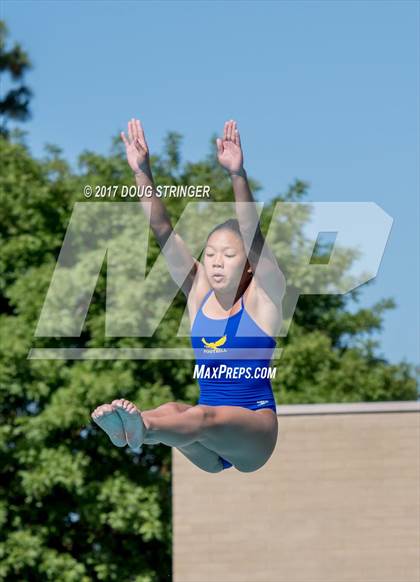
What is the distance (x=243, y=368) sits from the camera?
6426 mm

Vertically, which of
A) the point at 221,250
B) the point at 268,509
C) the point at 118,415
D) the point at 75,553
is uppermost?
the point at 75,553

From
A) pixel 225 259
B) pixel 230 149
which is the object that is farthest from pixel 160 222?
pixel 230 149

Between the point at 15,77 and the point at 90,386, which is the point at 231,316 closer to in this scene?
the point at 90,386

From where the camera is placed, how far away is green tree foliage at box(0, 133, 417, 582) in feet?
50.4

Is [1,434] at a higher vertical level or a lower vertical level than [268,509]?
higher

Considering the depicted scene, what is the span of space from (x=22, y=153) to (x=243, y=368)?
11.3 m

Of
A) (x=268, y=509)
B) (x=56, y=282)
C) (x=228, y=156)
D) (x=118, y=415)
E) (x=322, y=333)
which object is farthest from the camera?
Result: (x=322, y=333)

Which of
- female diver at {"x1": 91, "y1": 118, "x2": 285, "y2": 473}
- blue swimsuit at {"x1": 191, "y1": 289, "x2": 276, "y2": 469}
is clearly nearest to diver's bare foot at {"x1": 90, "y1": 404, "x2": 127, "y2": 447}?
female diver at {"x1": 91, "y1": 118, "x2": 285, "y2": 473}

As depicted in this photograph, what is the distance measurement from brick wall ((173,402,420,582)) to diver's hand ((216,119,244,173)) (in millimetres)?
7203

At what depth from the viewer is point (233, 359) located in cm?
643

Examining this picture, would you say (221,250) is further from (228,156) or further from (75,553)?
(75,553)

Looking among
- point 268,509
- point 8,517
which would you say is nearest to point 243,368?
point 268,509

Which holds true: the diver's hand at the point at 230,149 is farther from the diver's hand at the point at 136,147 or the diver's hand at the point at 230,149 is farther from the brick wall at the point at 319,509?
the brick wall at the point at 319,509

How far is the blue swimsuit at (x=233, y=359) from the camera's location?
6.41 metres
